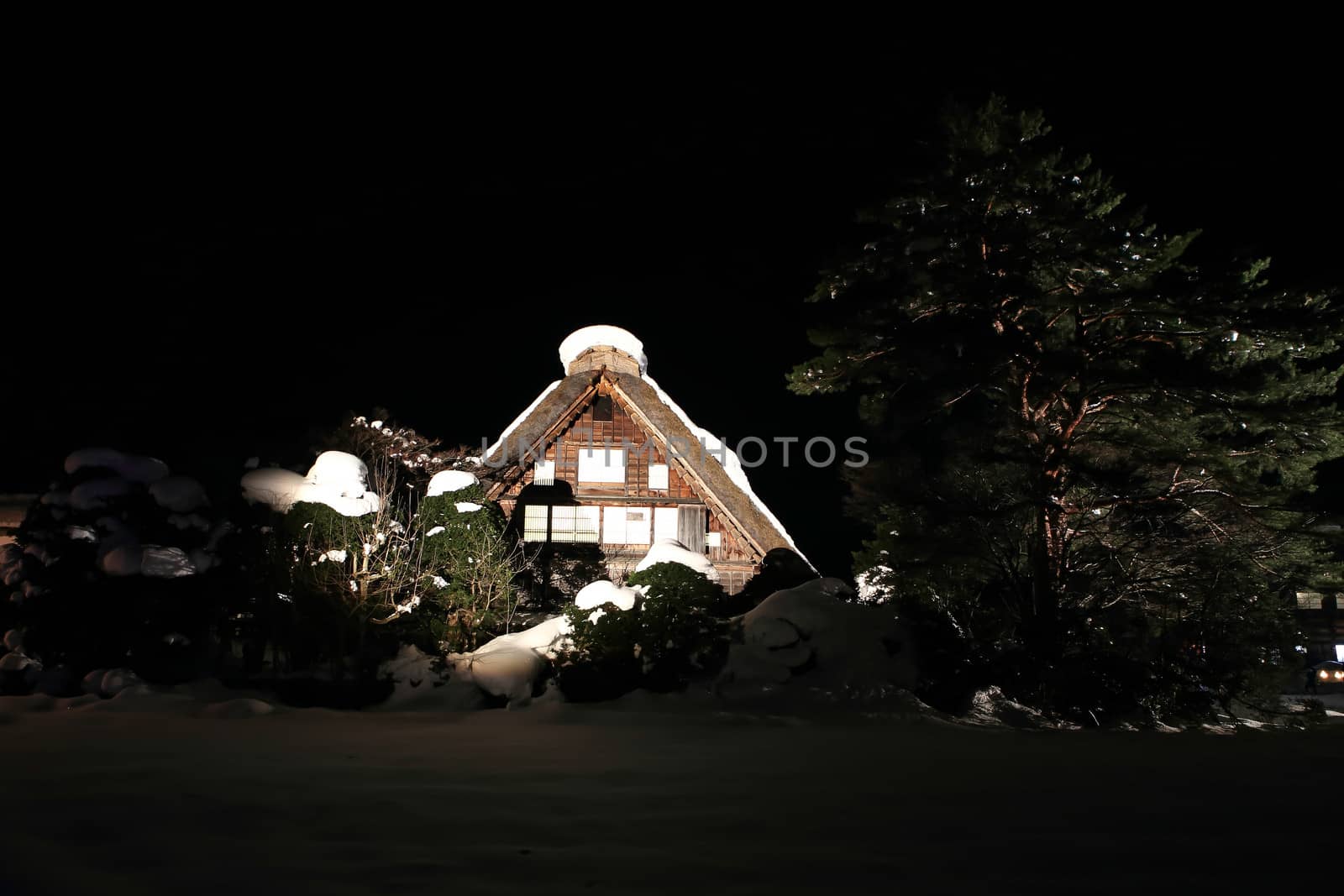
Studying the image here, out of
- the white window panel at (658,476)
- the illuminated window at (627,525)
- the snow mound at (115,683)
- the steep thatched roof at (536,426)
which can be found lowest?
the snow mound at (115,683)

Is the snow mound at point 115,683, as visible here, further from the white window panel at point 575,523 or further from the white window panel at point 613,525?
the white window panel at point 613,525

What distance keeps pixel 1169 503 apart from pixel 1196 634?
178 centimetres

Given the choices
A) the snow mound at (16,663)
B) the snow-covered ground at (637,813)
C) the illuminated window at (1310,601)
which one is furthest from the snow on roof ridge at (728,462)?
the illuminated window at (1310,601)

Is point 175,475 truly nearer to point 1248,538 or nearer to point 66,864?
point 66,864

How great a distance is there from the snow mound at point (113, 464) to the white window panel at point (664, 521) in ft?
33.4

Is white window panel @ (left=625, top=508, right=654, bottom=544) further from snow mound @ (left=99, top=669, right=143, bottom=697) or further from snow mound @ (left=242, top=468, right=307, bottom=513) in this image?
snow mound @ (left=99, top=669, right=143, bottom=697)

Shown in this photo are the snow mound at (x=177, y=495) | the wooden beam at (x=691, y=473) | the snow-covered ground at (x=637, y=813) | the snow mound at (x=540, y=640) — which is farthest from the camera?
the wooden beam at (x=691, y=473)

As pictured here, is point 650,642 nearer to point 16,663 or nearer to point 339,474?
point 339,474

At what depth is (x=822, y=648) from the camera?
13.5 meters

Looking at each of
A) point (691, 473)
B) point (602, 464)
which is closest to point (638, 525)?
point (602, 464)

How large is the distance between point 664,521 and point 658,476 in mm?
968

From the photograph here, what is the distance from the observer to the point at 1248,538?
1441cm

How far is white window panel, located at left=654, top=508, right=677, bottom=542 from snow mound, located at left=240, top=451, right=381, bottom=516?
7.86 meters

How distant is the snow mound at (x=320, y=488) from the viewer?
14.4 meters
